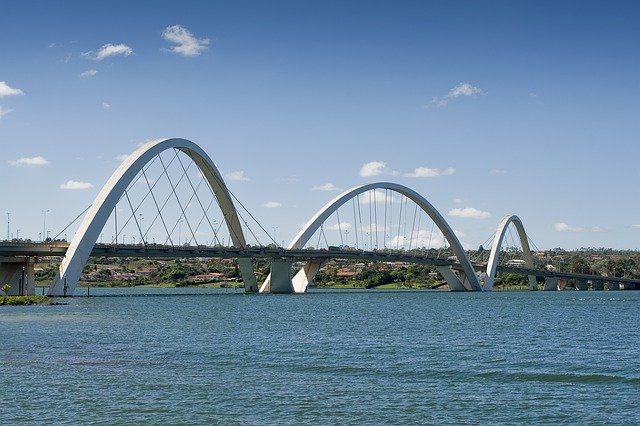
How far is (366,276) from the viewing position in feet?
616

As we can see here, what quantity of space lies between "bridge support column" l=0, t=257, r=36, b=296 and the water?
67.4 feet

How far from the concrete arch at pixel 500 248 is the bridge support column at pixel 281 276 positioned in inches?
1773

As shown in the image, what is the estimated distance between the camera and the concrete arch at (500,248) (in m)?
138

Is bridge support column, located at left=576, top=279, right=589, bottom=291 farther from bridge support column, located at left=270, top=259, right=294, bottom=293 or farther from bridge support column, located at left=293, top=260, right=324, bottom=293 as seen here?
bridge support column, located at left=270, top=259, right=294, bottom=293

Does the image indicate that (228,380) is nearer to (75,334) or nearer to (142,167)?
(75,334)

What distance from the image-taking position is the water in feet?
74.8

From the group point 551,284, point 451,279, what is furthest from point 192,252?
point 551,284

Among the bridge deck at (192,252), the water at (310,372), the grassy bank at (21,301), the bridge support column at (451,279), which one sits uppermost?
the bridge deck at (192,252)

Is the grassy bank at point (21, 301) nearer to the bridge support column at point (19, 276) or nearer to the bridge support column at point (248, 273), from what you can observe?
the bridge support column at point (19, 276)

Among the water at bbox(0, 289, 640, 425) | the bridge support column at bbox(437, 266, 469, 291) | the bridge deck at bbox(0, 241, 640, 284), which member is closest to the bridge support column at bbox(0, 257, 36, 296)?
the bridge deck at bbox(0, 241, 640, 284)

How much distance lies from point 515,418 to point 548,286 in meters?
144

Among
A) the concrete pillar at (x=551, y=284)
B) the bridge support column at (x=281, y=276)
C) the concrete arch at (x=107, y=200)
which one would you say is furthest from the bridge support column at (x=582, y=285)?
the concrete arch at (x=107, y=200)

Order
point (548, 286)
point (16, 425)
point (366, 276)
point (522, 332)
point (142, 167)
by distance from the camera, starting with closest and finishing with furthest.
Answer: point (16, 425) → point (522, 332) → point (142, 167) → point (548, 286) → point (366, 276)

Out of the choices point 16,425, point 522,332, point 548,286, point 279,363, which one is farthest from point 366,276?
point 16,425
